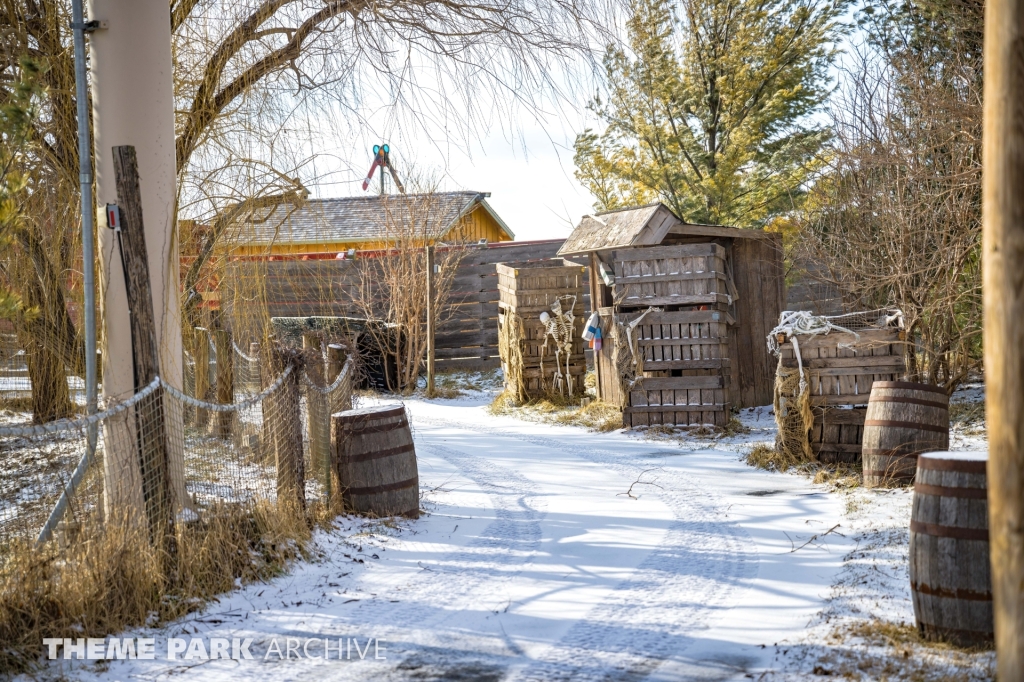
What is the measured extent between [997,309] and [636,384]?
847cm

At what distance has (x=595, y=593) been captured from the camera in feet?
15.2

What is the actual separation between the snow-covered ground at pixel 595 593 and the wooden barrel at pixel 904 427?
1.09 ft

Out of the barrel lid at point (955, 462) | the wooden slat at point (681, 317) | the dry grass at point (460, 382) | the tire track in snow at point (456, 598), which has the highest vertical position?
the wooden slat at point (681, 317)

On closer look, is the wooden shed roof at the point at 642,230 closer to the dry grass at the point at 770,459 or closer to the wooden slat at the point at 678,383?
the wooden slat at the point at 678,383

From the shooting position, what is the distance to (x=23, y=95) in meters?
4.11

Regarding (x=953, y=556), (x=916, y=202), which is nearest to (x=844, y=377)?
(x=916, y=202)

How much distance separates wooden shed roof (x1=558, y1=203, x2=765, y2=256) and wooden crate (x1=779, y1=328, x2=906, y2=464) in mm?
3578

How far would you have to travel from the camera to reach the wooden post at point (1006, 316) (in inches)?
75.8

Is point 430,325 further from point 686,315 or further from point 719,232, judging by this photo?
point 686,315

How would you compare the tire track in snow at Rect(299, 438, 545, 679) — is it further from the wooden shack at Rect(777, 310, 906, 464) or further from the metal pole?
the wooden shack at Rect(777, 310, 906, 464)

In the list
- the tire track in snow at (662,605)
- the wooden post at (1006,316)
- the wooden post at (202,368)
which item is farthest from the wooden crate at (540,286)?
the wooden post at (1006,316)

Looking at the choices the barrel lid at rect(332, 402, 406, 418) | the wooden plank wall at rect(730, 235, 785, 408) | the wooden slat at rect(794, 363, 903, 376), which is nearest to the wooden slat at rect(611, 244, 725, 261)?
the wooden plank wall at rect(730, 235, 785, 408)

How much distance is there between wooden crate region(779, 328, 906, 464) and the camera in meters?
7.70

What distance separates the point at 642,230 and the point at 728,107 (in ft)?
26.8
